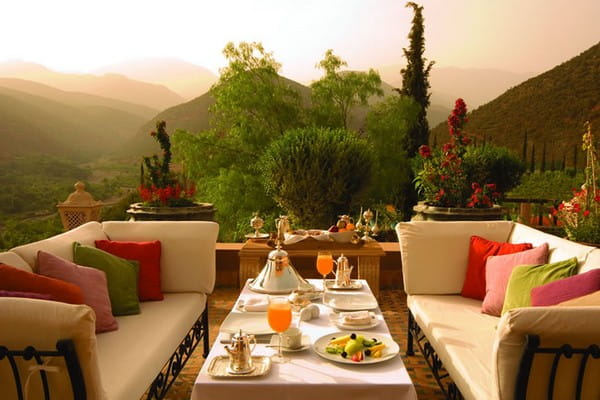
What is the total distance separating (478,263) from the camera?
3.07 meters

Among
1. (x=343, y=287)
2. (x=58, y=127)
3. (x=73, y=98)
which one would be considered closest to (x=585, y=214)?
(x=343, y=287)

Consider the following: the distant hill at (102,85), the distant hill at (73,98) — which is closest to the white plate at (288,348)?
the distant hill at (102,85)

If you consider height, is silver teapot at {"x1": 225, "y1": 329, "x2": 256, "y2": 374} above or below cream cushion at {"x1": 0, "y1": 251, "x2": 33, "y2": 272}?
below

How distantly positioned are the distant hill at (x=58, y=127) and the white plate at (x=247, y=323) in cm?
890

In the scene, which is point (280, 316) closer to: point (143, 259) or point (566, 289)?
point (566, 289)

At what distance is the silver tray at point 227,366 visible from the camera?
161 centimetres

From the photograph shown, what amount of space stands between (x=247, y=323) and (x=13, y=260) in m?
1.08

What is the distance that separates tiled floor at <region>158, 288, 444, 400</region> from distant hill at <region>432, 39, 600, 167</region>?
24.0 ft

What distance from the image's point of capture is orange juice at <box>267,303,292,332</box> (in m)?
1.77

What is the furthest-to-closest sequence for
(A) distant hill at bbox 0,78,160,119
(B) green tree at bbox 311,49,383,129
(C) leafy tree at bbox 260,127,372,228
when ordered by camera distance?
(B) green tree at bbox 311,49,383,129
(A) distant hill at bbox 0,78,160,119
(C) leafy tree at bbox 260,127,372,228

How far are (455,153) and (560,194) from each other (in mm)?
6032

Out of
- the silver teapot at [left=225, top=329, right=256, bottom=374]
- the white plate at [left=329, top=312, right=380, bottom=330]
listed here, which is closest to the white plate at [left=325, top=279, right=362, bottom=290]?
the white plate at [left=329, top=312, right=380, bottom=330]

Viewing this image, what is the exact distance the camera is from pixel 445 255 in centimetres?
321

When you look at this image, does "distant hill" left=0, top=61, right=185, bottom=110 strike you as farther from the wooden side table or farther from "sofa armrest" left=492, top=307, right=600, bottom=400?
"sofa armrest" left=492, top=307, right=600, bottom=400
